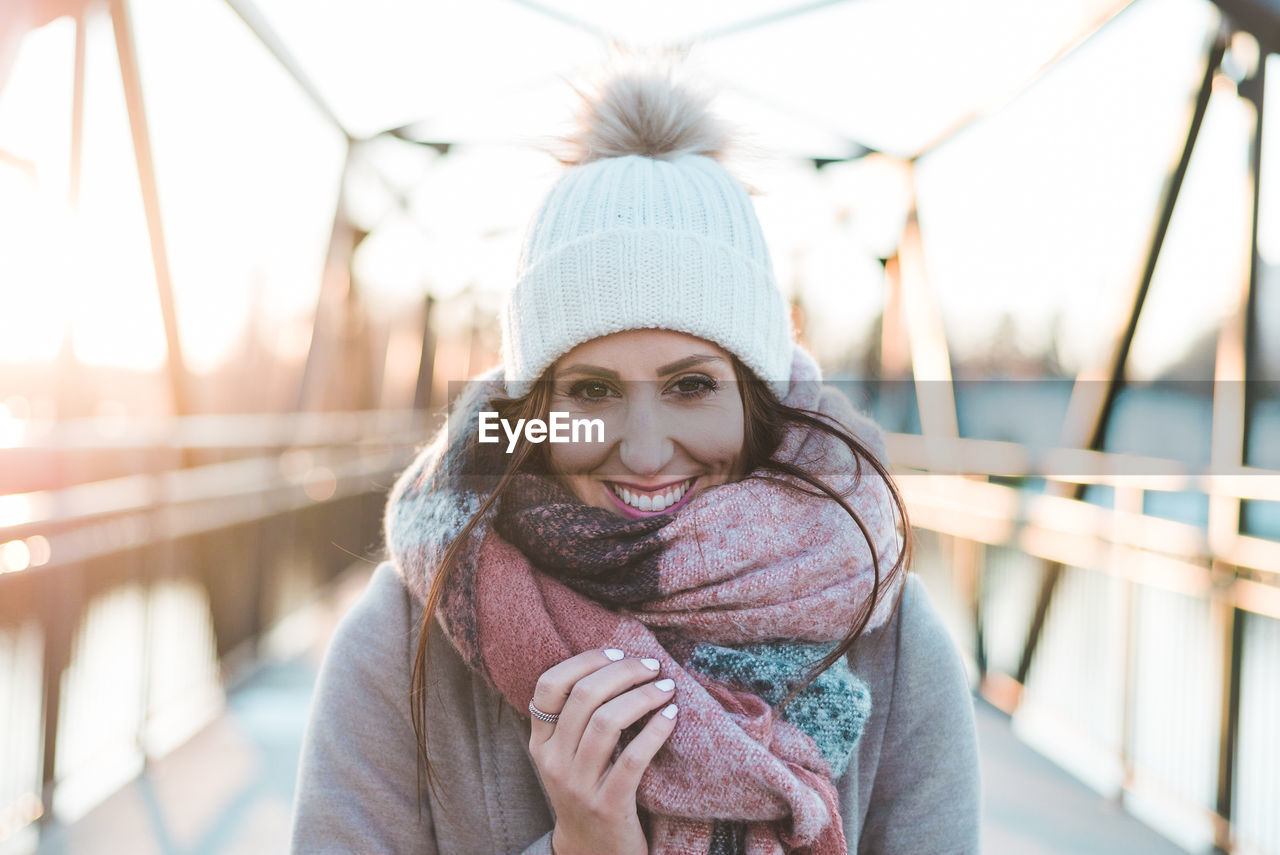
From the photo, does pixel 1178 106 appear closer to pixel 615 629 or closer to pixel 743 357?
pixel 743 357

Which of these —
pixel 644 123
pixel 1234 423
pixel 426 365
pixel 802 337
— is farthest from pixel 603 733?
pixel 426 365

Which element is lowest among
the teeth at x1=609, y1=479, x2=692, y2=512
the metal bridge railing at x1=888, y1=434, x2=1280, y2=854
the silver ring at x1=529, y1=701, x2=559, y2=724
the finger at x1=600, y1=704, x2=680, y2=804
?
the metal bridge railing at x1=888, y1=434, x2=1280, y2=854

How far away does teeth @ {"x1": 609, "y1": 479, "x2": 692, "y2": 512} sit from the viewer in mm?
1498

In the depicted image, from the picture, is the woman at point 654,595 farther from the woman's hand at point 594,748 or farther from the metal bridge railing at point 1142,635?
the metal bridge railing at point 1142,635

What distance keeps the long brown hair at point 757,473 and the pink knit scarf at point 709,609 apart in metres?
0.02

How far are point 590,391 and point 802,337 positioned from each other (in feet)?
6.35

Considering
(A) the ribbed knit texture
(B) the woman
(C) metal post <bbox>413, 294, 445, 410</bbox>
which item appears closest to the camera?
(B) the woman

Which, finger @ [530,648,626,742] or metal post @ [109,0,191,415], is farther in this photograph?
metal post @ [109,0,191,415]

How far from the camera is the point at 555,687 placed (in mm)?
1194

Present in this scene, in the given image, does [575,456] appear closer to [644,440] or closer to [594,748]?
[644,440]

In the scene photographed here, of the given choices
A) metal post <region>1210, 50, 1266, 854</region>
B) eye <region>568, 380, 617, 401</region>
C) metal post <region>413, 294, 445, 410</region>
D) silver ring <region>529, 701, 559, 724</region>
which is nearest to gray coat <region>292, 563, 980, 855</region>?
silver ring <region>529, 701, 559, 724</region>

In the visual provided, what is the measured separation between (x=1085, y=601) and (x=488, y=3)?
5.22m

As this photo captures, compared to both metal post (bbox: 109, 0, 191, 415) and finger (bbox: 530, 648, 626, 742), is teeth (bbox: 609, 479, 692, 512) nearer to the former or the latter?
finger (bbox: 530, 648, 626, 742)

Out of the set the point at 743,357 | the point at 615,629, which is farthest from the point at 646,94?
the point at 615,629
